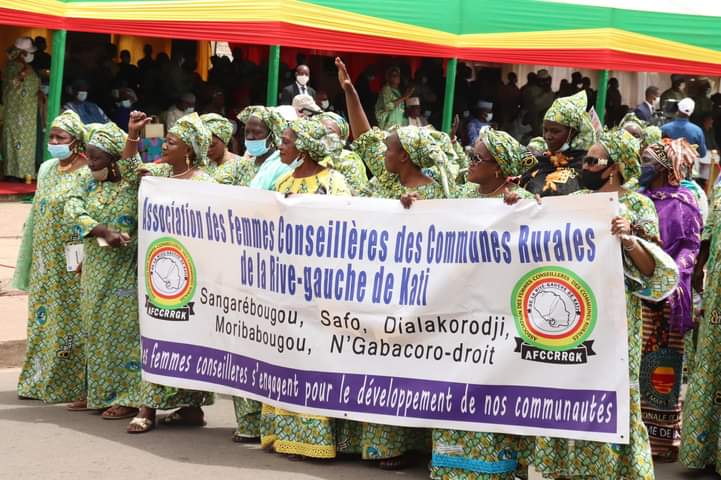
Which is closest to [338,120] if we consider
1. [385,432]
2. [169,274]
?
[169,274]

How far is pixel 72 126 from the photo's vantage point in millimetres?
8180

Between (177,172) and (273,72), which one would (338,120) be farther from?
(273,72)

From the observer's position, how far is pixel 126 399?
785 cm

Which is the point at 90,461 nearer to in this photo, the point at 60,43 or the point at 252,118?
the point at 252,118

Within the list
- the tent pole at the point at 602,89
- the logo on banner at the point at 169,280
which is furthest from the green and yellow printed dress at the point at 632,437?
the tent pole at the point at 602,89

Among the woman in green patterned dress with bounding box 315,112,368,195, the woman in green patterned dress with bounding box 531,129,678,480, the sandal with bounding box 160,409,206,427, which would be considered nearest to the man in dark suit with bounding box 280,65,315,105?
the woman in green patterned dress with bounding box 315,112,368,195

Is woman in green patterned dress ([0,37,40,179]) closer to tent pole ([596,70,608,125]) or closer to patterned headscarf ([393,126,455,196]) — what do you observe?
tent pole ([596,70,608,125])

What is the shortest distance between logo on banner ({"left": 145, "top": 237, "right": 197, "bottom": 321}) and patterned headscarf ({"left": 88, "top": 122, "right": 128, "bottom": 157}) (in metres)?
0.65

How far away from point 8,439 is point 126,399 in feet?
2.61

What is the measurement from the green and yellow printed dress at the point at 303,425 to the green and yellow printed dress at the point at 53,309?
5.38 ft

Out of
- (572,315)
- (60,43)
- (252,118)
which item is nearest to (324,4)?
(60,43)

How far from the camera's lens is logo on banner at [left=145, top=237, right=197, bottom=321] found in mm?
7410

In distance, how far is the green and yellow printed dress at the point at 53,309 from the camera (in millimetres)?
8227

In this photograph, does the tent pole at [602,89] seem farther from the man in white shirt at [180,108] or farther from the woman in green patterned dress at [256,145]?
the woman in green patterned dress at [256,145]
